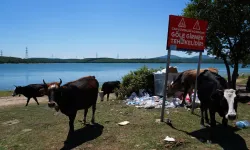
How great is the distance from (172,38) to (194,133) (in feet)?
11.0

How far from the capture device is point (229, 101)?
21.2 feet

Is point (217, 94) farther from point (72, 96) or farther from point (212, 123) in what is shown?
point (72, 96)

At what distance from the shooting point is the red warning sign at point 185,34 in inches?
354

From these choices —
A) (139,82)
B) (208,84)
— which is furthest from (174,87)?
(208,84)

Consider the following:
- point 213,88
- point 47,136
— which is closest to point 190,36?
point 213,88

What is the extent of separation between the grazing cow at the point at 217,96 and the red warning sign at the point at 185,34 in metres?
1.30

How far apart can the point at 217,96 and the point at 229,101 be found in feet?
2.14

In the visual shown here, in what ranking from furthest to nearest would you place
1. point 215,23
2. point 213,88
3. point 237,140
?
point 215,23 → point 213,88 → point 237,140

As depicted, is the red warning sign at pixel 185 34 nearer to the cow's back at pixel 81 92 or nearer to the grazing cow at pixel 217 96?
the grazing cow at pixel 217 96

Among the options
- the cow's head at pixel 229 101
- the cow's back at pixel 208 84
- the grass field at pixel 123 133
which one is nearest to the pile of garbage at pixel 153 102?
the grass field at pixel 123 133

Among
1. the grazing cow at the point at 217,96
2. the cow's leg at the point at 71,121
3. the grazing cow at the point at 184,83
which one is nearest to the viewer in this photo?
the grazing cow at the point at 217,96

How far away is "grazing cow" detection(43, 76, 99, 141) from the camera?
24.9 ft

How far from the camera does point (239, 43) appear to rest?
20.3 m

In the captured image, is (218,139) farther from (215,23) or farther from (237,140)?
(215,23)
